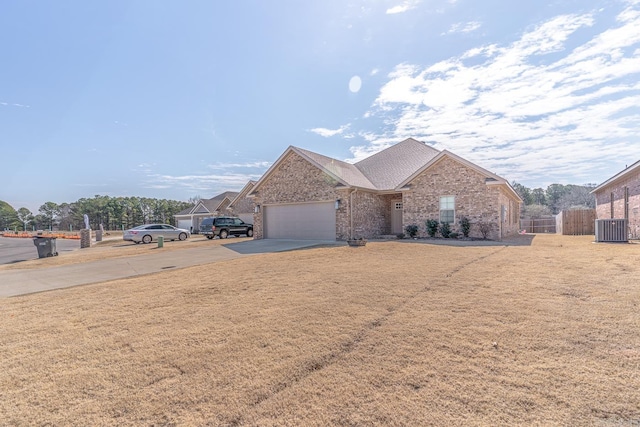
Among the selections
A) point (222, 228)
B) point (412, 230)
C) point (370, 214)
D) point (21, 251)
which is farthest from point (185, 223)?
point (412, 230)

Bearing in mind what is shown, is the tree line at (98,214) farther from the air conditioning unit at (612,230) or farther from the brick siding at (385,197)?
the air conditioning unit at (612,230)

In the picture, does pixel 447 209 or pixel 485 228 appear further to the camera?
pixel 447 209

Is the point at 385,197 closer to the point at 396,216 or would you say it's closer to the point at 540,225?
the point at 396,216

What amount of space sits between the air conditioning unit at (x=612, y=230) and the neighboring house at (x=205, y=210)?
3262 cm

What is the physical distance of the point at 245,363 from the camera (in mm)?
3207

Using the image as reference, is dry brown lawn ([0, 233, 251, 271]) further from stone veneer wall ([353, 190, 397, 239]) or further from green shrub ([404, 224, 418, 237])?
green shrub ([404, 224, 418, 237])

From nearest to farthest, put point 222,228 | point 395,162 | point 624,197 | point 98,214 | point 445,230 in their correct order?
point 445,230 → point 624,197 → point 395,162 → point 222,228 → point 98,214

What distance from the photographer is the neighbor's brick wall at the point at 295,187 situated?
1756 centimetres

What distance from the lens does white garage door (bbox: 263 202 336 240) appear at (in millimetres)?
17734

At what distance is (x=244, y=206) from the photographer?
106ft

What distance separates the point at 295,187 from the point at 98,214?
184 feet

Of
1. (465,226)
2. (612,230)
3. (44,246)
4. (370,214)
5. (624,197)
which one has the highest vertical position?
A: (624,197)

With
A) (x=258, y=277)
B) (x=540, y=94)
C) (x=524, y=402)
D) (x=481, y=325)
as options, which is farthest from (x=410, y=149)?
(x=524, y=402)

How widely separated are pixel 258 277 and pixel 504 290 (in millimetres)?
5325
